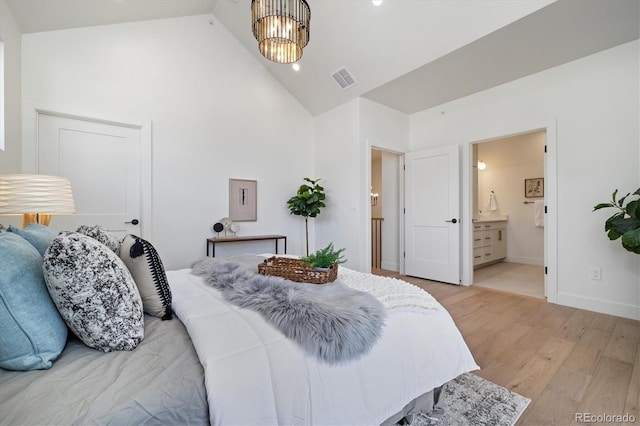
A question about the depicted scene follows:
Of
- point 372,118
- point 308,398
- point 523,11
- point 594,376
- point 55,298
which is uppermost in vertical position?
point 523,11

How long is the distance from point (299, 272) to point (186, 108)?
3.12 meters

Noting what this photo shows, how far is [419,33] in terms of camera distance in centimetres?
297

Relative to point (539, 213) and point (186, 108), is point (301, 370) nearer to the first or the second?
point (186, 108)

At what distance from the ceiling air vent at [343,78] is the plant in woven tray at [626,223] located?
3065 millimetres

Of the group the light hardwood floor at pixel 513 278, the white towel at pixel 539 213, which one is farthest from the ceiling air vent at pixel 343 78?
the white towel at pixel 539 213

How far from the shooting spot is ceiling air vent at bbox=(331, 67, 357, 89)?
3.77 metres

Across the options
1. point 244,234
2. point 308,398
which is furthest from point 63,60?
point 308,398

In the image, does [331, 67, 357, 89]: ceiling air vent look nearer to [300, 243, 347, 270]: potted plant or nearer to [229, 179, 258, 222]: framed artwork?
[229, 179, 258, 222]: framed artwork

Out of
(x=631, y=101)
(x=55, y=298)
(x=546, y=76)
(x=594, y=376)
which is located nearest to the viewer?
(x=55, y=298)

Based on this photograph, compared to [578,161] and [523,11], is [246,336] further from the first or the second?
[578,161]

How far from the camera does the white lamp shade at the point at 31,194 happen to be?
65.7 inches

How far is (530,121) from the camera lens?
3.32m

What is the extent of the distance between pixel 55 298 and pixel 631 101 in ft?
14.5

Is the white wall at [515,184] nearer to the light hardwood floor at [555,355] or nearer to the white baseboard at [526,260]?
the white baseboard at [526,260]
